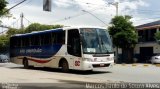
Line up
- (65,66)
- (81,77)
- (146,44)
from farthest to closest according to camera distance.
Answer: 1. (146,44)
2. (65,66)
3. (81,77)

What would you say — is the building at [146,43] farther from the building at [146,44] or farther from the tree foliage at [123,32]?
the tree foliage at [123,32]

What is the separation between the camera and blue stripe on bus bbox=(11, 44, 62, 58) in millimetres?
28112

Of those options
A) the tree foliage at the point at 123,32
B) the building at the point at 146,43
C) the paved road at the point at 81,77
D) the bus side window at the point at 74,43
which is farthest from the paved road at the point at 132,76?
the building at the point at 146,43

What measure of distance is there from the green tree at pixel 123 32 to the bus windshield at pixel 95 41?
2738 centimetres

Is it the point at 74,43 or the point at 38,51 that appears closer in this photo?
Answer: the point at 74,43

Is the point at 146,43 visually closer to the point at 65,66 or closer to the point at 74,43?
the point at 65,66

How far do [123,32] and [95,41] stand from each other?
28.3 meters

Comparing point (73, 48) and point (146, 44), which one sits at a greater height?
point (73, 48)

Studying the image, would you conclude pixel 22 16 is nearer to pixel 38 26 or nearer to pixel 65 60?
pixel 38 26

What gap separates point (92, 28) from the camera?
83.4ft

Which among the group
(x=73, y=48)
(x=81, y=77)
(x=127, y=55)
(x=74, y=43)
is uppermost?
(x=74, y=43)

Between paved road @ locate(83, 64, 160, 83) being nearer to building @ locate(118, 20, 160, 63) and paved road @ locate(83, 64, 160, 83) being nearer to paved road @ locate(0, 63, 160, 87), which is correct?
paved road @ locate(0, 63, 160, 87)

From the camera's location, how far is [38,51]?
101 feet

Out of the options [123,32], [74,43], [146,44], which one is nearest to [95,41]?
[74,43]
